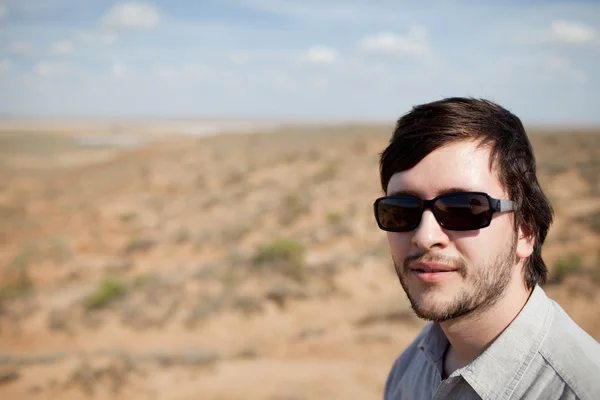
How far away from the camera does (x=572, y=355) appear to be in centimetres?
130

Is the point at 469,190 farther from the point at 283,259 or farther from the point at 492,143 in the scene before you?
the point at 283,259

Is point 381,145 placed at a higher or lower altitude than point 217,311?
higher

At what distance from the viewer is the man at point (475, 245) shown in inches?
56.4

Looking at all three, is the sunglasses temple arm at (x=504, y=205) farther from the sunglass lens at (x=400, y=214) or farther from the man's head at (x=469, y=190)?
the sunglass lens at (x=400, y=214)

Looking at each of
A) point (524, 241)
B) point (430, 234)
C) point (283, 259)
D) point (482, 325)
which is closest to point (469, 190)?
point (430, 234)

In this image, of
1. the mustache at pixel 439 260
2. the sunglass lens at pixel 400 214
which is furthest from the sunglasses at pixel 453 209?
the mustache at pixel 439 260

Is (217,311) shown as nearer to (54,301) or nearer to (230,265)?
(230,265)

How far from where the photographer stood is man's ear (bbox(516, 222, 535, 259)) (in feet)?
5.26

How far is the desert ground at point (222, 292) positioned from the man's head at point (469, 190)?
155 inches

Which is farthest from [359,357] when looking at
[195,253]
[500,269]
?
[195,253]

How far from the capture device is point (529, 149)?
1688mm

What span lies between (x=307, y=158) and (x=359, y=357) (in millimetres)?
21528

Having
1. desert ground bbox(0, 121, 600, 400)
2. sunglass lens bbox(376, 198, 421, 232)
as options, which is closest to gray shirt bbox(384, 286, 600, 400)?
sunglass lens bbox(376, 198, 421, 232)

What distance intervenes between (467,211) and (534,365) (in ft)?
1.61
